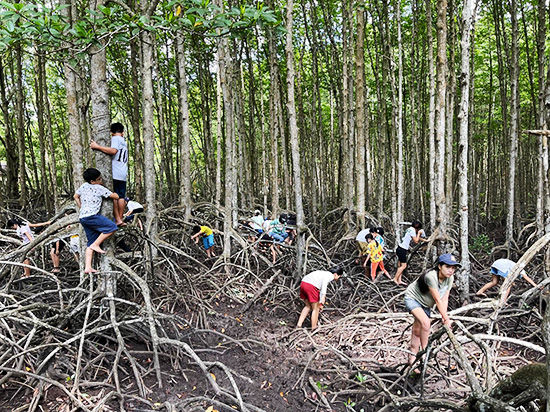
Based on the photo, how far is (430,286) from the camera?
3.77 metres

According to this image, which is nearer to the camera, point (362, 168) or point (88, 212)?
point (88, 212)

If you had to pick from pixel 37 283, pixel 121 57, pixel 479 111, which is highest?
pixel 121 57

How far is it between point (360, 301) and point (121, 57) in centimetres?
978

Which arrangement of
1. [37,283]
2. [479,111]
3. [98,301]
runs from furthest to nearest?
[479,111] → [37,283] → [98,301]

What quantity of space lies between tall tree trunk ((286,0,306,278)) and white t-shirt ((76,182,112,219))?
338 cm

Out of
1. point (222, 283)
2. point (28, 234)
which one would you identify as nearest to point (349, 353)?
point (222, 283)

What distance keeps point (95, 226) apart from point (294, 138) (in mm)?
3595

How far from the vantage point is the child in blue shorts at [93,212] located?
3.34 meters

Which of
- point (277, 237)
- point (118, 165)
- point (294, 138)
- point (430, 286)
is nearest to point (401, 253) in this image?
point (277, 237)

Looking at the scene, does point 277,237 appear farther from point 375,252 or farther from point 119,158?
point 119,158

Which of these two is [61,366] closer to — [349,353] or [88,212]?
[88,212]

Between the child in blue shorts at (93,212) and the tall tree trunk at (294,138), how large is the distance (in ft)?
11.0

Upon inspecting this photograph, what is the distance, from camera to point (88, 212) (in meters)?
3.36

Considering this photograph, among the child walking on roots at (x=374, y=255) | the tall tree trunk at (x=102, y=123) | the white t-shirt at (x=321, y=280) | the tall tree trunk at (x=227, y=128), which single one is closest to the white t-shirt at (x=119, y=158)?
the tall tree trunk at (x=102, y=123)
